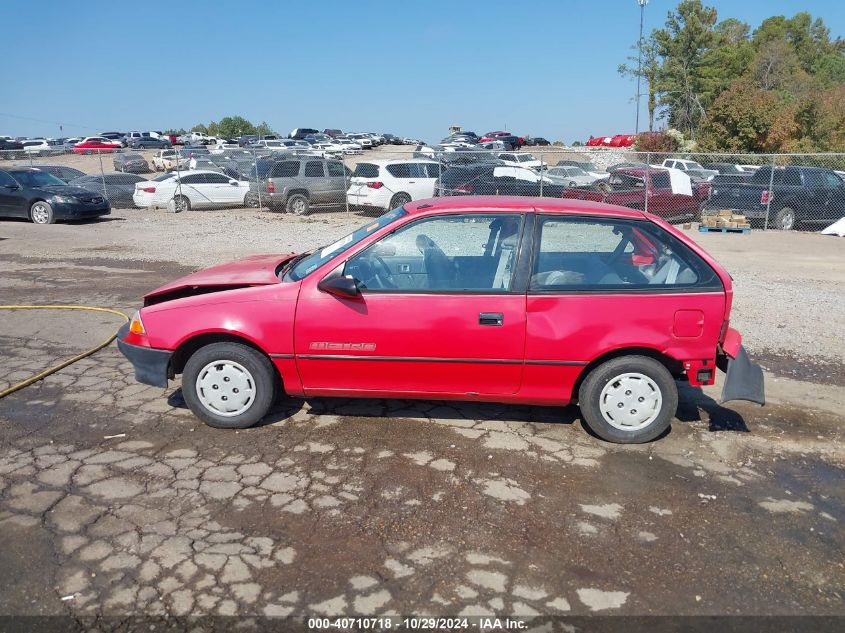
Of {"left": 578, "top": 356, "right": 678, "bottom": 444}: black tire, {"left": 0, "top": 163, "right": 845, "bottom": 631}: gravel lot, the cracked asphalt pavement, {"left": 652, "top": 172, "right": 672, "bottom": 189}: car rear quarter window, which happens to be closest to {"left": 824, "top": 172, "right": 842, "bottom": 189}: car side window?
{"left": 652, "top": 172, "right": 672, "bottom": 189}: car rear quarter window

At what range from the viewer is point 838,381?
623cm

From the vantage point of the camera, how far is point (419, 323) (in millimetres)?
4645

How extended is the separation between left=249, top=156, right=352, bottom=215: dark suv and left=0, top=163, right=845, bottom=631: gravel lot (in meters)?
14.6

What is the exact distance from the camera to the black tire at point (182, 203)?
21.3 metres

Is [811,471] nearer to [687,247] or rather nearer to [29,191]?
[687,247]

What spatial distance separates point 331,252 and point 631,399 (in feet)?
7.82

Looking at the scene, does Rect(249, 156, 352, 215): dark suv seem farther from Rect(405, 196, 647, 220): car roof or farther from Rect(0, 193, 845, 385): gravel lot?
Rect(405, 196, 647, 220): car roof

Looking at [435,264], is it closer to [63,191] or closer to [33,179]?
[63,191]

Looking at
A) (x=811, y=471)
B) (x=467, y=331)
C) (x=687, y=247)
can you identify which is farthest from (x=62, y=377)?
(x=811, y=471)

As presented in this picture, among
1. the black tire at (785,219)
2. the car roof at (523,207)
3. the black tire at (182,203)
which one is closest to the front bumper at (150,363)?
the car roof at (523,207)

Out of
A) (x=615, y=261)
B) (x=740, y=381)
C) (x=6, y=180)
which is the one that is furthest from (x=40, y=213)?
(x=740, y=381)

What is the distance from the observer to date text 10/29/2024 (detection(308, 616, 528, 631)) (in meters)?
3.02

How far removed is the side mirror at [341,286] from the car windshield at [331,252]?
237mm

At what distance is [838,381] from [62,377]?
273 inches
